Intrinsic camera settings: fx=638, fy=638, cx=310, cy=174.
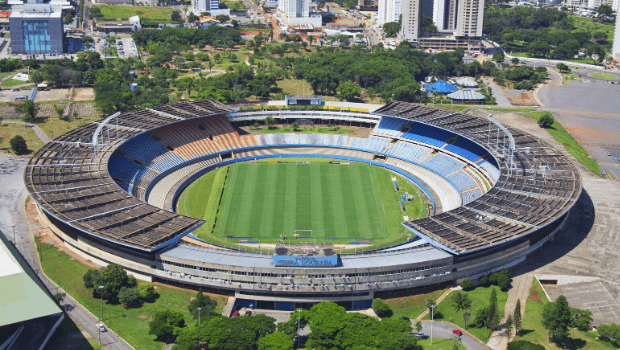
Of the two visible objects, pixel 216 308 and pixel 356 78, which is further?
pixel 356 78

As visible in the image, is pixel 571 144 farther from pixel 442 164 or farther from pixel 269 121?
pixel 269 121

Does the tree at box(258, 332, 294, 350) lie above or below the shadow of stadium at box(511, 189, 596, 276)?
below

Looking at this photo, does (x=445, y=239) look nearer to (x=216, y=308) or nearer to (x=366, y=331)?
(x=366, y=331)

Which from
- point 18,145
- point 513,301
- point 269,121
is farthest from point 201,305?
point 269,121

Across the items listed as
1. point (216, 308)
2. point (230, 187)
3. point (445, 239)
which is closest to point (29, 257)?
point (216, 308)

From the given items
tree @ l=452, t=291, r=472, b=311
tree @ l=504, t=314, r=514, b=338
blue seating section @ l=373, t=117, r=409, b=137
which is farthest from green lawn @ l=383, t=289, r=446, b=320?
blue seating section @ l=373, t=117, r=409, b=137

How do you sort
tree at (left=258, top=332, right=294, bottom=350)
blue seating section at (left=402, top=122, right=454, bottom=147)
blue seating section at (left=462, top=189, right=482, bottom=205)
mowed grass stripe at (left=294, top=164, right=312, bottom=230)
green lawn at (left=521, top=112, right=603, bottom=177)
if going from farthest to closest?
green lawn at (left=521, top=112, right=603, bottom=177) → blue seating section at (left=402, top=122, right=454, bottom=147) → blue seating section at (left=462, top=189, right=482, bottom=205) → mowed grass stripe at (left=294, top=164, right=312, bottom=230) → tree at (left=258, top=332, right=294, bottom=350)

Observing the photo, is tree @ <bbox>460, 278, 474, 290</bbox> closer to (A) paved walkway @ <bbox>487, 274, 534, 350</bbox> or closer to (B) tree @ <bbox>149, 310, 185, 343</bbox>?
(A) paved walkway @ <bbox>487, 274, 534, 350</bbox>

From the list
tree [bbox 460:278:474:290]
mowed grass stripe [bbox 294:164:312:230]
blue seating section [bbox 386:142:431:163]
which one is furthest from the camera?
blue seating section [bbox 386:142:431:163]

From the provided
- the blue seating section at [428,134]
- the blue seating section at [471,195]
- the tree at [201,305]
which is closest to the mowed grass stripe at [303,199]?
the blue seating section at [428,134]
